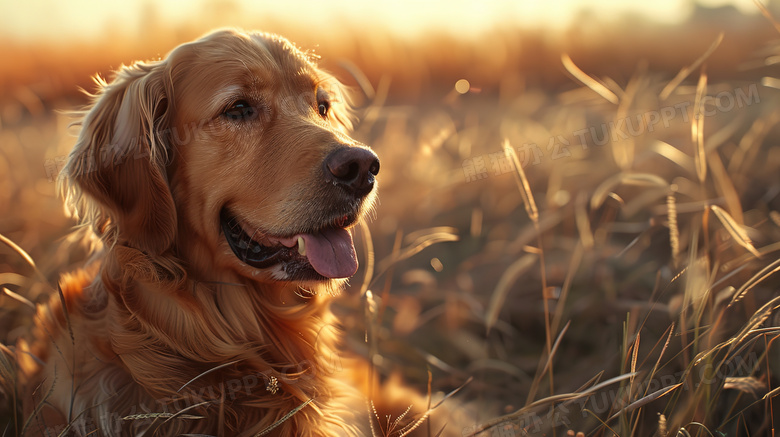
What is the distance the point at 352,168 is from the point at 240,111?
24.2 inches

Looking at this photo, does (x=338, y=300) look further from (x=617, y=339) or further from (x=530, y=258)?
(x=617, y=339)

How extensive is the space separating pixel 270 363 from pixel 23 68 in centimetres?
731

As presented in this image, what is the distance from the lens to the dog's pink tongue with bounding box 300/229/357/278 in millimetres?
2236

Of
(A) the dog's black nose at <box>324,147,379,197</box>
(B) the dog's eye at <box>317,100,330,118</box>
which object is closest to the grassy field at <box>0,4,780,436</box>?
(B) the dog's eye at <box>317,100,330,118</box>

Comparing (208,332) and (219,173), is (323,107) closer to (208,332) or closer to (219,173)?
(219,173)

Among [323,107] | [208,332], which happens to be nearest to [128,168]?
[208,332]

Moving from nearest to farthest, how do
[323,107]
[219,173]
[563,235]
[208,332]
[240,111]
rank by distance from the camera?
1. [208,332]
2. [219,173]
3. [240,111]
4. [323,107]
5. [563,235]

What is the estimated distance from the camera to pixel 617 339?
3.09 meters

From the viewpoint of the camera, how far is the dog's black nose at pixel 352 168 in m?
2.14

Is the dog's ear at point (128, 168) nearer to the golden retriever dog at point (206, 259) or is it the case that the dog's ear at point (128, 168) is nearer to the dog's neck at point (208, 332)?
the golden retriever dog at point (206, 259)

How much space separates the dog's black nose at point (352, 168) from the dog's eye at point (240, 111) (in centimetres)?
47

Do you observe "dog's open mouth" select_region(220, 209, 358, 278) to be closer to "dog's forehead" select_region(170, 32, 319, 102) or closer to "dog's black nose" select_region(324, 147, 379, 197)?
"dog's black nose" select_region(324, 147, 379, 197)

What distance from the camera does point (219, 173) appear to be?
226 centimetres

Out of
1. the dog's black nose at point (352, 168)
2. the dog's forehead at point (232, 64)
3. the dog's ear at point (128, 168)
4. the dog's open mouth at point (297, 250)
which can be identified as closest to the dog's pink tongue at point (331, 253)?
the dog's open mouth at point (297, 250)
